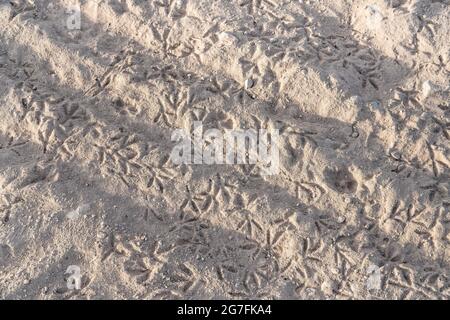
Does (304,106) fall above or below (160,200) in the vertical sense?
above

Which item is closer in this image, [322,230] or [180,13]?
[322,230]

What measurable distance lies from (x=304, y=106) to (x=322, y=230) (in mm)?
1036

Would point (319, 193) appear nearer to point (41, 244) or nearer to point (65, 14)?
point (41, 244)

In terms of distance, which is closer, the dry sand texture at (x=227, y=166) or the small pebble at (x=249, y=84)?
the dry sand texture at (x=227, y=166)

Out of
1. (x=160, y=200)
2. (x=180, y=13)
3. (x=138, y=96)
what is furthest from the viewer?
(x=180, y=13)

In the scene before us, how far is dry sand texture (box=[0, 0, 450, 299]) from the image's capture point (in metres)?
3.81

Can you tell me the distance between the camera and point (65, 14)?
4844 mm

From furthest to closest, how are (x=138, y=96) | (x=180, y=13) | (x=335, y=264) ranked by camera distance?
(x=180, y=13) < (x=138, y=96) < (x=335, y=264)

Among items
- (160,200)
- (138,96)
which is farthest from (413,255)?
(138,96)

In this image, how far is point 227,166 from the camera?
13.5 feet

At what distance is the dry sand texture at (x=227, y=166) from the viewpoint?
3.81 metres

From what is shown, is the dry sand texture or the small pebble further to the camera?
the small pebble

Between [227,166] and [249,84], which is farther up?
[249,84]

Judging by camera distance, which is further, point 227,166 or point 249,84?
point 249,84
